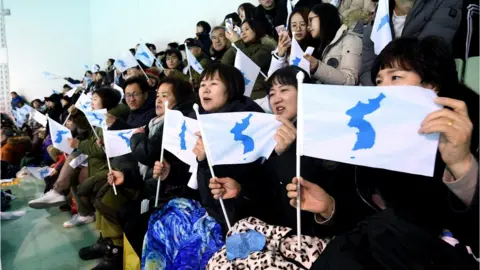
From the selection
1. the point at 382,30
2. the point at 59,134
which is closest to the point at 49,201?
the point at 59,134

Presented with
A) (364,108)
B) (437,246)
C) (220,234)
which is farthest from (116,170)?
(437,246)

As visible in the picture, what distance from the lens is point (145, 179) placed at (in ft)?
8.21

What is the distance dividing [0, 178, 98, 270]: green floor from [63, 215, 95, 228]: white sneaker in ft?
0.17

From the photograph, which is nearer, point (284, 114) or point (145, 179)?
point (284, 114)

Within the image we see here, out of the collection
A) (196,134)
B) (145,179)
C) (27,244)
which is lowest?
(27,244)

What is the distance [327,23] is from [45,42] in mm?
9738

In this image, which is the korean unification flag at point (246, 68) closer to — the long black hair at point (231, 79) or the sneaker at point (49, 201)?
the long black hair at point (231, 79)

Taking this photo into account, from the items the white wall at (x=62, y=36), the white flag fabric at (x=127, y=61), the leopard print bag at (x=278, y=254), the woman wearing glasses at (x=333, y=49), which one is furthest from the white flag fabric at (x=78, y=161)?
the white wall at (x=62, y=36)

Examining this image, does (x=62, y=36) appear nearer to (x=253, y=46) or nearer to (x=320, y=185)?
(x=253, y=46)

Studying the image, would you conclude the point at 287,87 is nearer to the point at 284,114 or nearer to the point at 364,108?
the point at 284,114

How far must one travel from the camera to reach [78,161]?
10.8 ft

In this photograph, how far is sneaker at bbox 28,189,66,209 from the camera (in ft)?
11.4

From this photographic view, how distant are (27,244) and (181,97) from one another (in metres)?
1.75

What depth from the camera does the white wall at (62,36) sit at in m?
9.23
